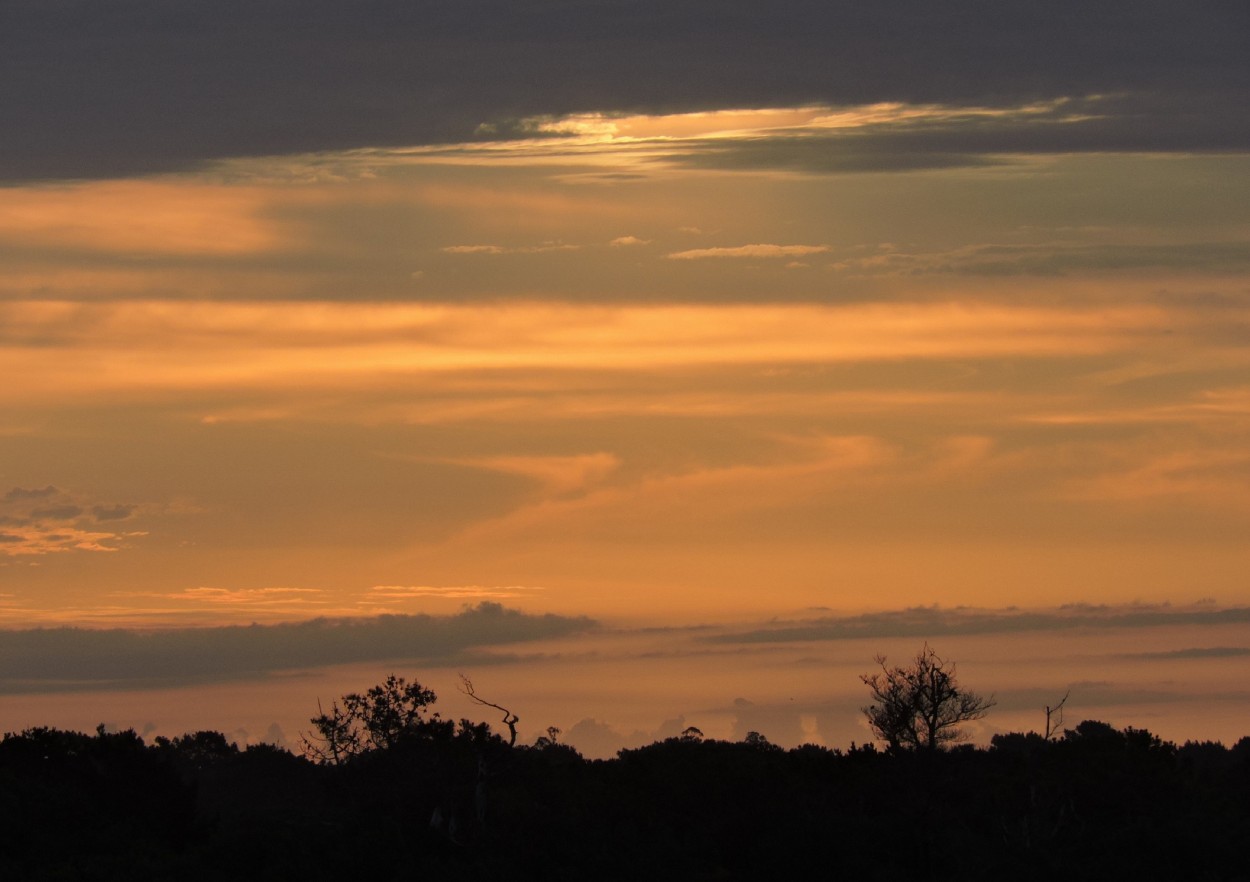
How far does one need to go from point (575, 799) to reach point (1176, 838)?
81.8 feet

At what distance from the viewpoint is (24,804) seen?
71.2m

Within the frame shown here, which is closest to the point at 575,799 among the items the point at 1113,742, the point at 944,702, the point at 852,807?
the point at 852,807

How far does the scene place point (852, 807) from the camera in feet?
262

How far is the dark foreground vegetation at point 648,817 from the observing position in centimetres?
6650

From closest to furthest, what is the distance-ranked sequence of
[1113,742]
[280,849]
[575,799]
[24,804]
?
[280,849]
[24,804]
[575,799]
[1113,742]

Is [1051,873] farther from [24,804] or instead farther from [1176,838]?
[24,804]

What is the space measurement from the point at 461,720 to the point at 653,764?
9060mm

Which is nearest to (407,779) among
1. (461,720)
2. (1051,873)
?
(461,720)

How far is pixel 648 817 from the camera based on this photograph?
76250 mm

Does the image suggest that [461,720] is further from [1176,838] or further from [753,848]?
[1176,838]

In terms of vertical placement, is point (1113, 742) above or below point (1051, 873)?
above

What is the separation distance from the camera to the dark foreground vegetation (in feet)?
218

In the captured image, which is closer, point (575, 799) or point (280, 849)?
point (280, 849)

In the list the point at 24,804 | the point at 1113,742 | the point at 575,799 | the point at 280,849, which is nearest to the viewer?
the point at 280,849
